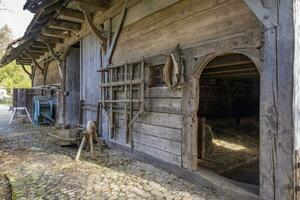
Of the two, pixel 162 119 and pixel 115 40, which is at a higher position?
pixel 115 40

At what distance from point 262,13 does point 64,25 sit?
20.5ft

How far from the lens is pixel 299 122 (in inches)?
101

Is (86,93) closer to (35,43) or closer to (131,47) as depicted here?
(131,47)

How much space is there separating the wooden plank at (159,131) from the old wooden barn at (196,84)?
0.06 feet

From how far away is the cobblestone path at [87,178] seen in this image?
3334 millimetres

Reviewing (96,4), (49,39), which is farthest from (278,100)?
(49,39)

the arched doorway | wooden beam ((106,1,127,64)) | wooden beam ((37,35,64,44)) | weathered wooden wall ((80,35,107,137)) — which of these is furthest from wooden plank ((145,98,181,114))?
wooden beam ((37,35,64,44))

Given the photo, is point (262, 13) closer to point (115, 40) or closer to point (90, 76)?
point (115, 40)

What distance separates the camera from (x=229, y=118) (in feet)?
27.5

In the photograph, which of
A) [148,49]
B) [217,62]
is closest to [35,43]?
[148,49]

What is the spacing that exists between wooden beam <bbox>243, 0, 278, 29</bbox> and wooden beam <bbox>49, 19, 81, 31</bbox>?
574 cm

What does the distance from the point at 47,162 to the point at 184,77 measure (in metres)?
3.04

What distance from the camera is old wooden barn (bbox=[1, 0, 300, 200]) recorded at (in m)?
2.66

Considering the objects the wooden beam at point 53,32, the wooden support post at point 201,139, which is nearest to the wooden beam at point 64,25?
the wooden beam at point 53,32
